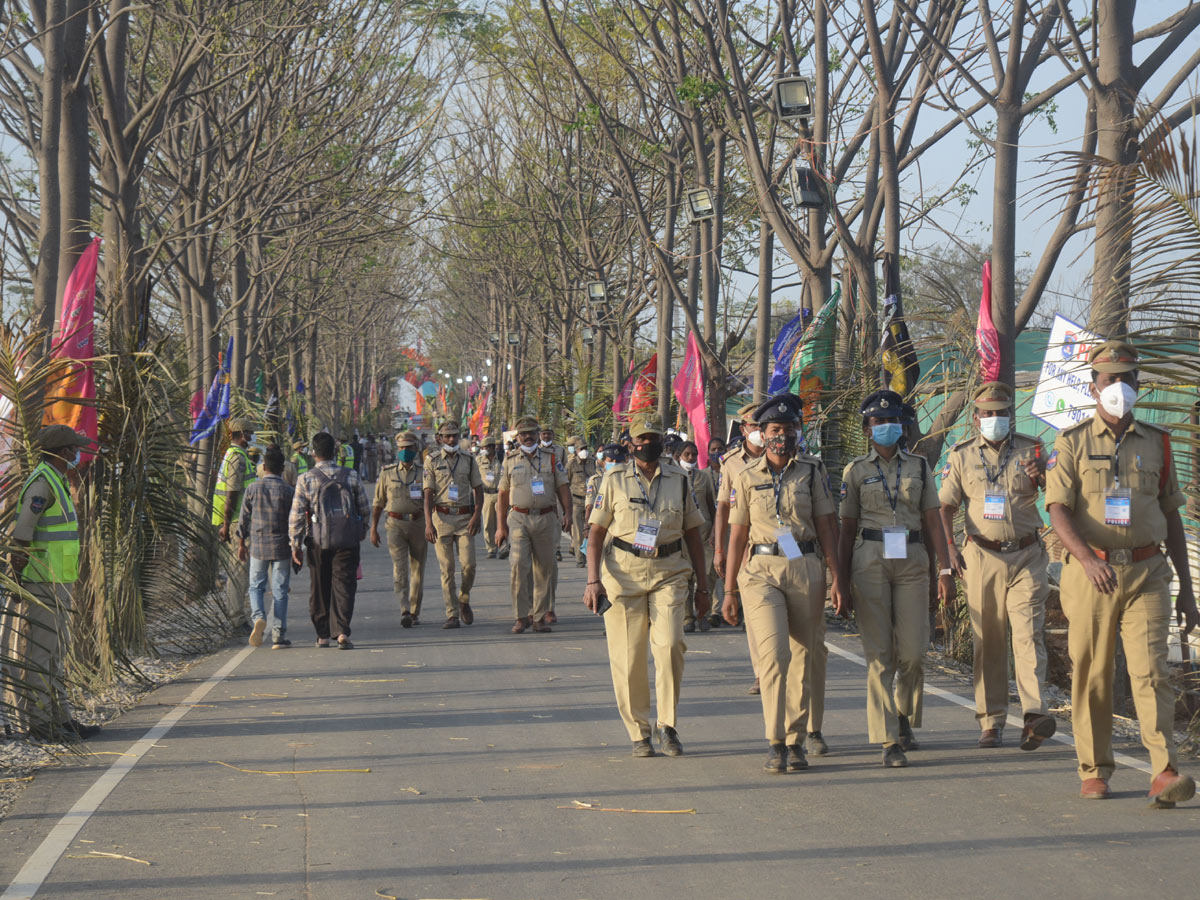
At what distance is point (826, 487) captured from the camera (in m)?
8.46

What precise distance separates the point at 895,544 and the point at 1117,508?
1.46m

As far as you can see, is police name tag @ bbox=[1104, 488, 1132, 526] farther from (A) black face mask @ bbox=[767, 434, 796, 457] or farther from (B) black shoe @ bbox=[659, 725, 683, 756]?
(B) black shoe @ bbox=[659, 725, 683, 756]

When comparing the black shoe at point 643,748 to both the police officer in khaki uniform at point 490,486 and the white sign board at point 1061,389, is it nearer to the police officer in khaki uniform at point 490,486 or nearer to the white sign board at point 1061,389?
the white sign board at point 1061,389

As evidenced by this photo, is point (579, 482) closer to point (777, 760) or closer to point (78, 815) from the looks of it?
point (777, 760)

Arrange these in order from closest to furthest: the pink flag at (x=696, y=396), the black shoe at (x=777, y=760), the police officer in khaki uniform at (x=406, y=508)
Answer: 1. the black shoe at (x=777, y=760)
2. the police officer in khaki uniform at (x=406, y=508)
3. the pink flag at (x=696, y=396)

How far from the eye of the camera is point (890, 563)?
8438 millimetres

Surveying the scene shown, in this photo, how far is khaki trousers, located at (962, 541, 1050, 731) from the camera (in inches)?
343

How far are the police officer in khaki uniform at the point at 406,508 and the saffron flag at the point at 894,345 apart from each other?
4.97 metres

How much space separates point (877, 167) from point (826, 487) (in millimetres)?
9663

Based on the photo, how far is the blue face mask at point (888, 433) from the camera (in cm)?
856

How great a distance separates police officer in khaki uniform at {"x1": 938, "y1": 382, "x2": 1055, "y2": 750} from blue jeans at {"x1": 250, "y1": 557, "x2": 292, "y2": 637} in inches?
271

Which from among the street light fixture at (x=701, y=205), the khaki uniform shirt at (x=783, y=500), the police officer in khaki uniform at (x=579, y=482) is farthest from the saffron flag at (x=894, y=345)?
the police officer in khaki uniform at (x=579, y=482)

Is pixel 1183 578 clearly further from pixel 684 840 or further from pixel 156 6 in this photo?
pixel 156 6

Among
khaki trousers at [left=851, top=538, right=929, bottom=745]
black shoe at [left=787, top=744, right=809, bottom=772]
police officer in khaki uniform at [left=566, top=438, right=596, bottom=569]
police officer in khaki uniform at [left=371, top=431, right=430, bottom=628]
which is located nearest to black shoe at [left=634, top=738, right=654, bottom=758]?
black shoe at [left=787, top=744, right=809, bottom=772]
